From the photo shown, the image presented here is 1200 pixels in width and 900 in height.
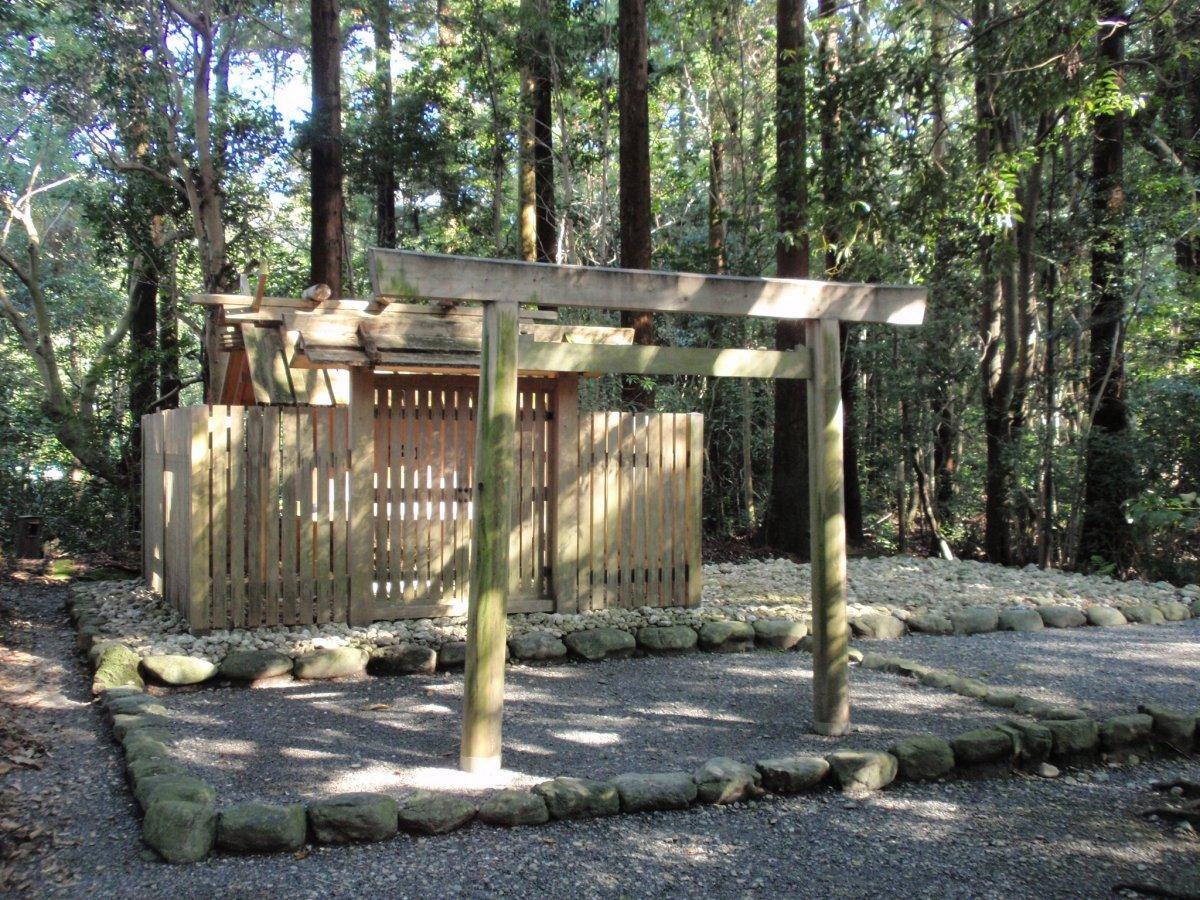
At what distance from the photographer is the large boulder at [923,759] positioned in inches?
185

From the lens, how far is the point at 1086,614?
9.06 metres

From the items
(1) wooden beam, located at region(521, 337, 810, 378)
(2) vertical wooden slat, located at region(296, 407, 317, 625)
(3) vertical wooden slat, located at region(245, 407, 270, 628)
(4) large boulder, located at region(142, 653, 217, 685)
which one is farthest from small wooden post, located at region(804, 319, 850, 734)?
(3) vertical wooden slat, located at region(245, 407, 270, 628)

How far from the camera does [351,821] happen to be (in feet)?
12.4

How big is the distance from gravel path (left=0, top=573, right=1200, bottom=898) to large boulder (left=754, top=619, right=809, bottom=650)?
3180mm

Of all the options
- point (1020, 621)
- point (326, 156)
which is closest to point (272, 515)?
point (1020, 621)

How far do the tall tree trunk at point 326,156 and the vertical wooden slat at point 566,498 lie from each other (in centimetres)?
602

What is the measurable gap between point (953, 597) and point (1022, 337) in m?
4.99

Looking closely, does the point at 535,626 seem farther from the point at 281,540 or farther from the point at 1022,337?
the point at 1022,337

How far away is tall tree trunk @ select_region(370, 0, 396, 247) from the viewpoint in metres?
Result: 17.7

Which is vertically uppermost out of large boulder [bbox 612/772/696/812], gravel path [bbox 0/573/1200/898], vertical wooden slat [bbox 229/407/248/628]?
vertical wooden slat [bbox 229/407/248/628]

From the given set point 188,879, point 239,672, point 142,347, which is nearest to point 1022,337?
point 239,672

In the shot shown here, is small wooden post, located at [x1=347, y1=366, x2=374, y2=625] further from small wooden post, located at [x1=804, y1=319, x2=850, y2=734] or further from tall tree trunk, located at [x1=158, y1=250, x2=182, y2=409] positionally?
tall tree trunk, located at [x1=158, y1=250, x2=182, y2=409]

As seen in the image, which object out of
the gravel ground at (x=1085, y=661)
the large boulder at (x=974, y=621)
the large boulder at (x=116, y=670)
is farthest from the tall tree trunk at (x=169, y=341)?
the gravel ground at (x=1085, y=661)

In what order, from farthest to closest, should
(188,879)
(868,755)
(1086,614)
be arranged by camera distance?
(1086,614) → (868,755) → (188,879)
